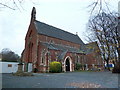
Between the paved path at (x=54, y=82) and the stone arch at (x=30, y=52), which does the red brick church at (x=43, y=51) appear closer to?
the stone arch at (x=30, y=52)

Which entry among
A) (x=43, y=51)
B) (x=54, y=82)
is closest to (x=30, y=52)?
(x=43, y=51)

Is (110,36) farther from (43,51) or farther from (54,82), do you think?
(43,51)

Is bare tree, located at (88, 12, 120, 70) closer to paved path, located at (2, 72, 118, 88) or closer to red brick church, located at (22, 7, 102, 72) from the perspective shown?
paved path, located at (2, 72, 118, 88)

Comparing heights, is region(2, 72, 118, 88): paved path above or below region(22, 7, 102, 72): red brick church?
below

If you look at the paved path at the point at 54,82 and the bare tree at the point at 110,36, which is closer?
the paved path at the point at 54,82

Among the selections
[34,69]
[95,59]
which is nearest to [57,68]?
[34,69]

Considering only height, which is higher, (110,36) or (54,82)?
(110,36)

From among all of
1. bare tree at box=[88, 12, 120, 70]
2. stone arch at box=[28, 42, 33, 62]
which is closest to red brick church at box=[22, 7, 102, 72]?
stone arch at box=[28, 42, 33, 62]

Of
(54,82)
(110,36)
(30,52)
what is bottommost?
(54,82)

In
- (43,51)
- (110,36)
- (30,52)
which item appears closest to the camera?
(110,36)

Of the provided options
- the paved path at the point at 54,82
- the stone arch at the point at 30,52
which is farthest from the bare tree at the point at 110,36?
the stone arch at the point at 30,52

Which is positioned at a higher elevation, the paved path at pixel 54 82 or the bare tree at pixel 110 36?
the bare tree at pixel 110 36

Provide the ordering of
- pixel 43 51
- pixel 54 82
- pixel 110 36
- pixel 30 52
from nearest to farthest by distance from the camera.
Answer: pixel 54 82 → pixel 110 36 → pixel 43 51 → pixel 30 52

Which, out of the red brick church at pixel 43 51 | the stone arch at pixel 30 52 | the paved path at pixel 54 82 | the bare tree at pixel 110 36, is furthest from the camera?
the stone arch at pixel 30 52
